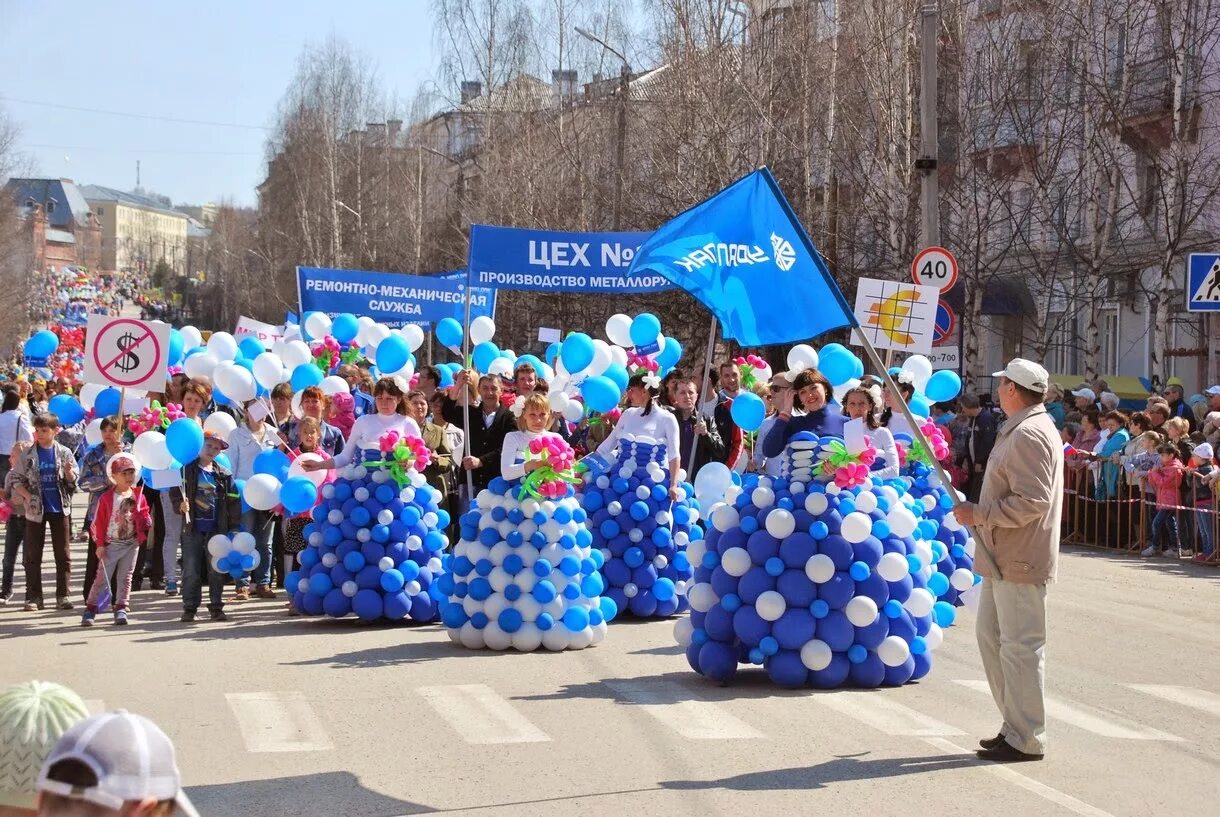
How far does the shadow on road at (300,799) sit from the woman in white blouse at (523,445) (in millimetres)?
3885

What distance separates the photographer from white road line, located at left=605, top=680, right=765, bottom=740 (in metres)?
8.26

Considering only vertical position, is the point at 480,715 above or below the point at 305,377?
below

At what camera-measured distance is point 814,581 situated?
30.9 feet

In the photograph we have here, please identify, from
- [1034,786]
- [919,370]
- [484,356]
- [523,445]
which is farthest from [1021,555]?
[484,356]

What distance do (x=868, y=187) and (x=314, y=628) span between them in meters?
20.0

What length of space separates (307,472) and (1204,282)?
8.17 m

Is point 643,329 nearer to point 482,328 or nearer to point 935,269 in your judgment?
point 935,269

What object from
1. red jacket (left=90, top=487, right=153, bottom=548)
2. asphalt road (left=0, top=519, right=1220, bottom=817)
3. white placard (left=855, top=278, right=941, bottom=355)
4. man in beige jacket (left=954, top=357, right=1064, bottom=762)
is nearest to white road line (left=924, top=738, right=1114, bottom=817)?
asphalt road (left=0, top=519, right=1220, bottom=817)

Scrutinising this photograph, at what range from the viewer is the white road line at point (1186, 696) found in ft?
30.1

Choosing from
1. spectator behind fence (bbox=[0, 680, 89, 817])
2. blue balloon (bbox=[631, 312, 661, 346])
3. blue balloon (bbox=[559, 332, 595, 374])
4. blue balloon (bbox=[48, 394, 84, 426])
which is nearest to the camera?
spectator behind fence (bbox=[0, 680, 89, 817])

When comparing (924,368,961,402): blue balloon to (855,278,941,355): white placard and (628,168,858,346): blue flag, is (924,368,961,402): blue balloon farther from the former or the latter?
(628,168,858,346): blue flag

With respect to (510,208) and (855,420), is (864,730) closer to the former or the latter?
(855,420)

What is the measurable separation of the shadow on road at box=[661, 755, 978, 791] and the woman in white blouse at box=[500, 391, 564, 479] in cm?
390

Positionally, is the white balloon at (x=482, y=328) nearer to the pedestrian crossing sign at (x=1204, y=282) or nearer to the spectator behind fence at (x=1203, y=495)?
the spectator behind fence at (x=1203, y=495)
